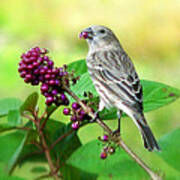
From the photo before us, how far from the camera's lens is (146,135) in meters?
2.03

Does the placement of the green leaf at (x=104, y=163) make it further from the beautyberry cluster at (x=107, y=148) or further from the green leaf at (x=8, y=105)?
the green leaf at (x=8, y=105)

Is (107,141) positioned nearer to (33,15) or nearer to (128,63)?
(128,63)

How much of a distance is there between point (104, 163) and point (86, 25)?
26.4 feet

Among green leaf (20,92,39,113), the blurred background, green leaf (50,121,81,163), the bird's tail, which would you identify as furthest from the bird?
the blurred background

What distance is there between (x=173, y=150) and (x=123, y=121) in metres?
4.55

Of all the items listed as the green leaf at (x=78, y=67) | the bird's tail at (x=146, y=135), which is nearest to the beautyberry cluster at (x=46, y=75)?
the green leaf at (x=78, y=67)

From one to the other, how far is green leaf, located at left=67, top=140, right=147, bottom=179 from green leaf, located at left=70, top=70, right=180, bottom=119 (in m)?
0.16

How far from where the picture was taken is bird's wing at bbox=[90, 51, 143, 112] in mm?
2312

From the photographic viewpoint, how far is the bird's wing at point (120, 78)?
2.31 meters

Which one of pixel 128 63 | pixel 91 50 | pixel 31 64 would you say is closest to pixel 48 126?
pixel 31 64

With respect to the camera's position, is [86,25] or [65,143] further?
[86,25]

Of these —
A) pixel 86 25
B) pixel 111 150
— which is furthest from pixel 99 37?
pixel 86 25

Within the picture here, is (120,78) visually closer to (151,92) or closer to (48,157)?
(151,92)

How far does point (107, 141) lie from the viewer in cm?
162
